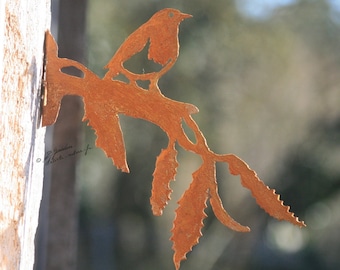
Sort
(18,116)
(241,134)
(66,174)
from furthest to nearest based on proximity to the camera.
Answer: (241,134) → (66,174) → (18,116)

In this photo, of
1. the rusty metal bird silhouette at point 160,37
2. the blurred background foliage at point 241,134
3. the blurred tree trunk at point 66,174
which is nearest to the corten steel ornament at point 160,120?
the rusty metal bird silhouette at point 160,37

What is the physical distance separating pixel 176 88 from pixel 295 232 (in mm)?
2412

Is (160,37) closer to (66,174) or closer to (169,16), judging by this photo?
(169,16)

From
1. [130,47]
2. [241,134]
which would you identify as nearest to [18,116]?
[130,47]

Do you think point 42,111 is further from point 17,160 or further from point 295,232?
point 295,232

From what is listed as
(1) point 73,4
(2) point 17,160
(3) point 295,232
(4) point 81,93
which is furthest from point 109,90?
(3) point 295,232

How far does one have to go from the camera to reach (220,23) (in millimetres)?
5836

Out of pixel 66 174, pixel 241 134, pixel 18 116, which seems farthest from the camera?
pixel 241 134

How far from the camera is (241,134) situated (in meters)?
6.65

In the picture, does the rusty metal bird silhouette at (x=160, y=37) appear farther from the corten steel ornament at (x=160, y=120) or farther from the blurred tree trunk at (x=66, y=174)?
the blurred tree trunk at (x=66, y=174)

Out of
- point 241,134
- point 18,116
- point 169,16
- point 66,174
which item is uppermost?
point 169,16

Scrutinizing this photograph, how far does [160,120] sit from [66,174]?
1.70 metres

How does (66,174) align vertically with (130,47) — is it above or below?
below

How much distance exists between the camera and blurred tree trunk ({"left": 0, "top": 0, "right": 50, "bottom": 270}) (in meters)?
0.93
